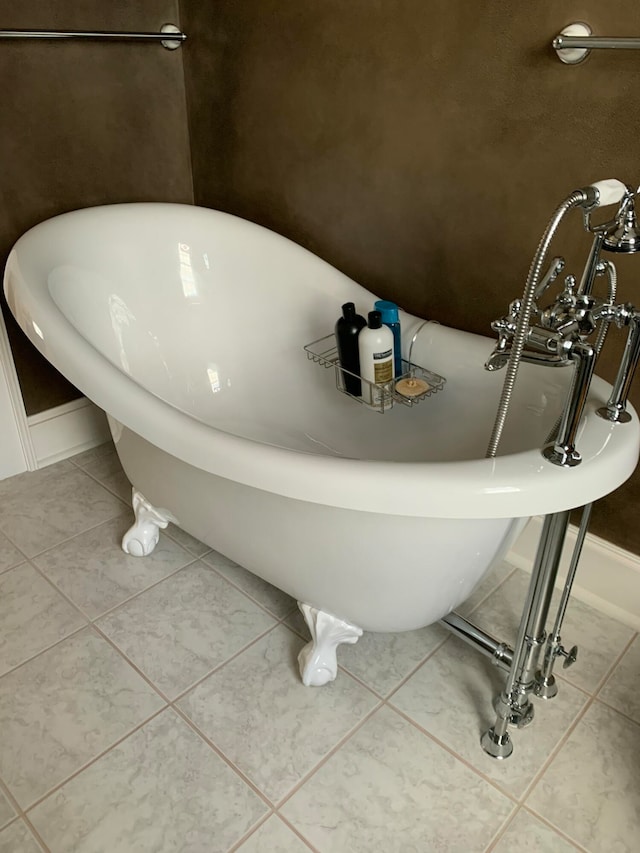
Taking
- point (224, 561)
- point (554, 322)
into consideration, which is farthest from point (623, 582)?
point (224, 561)

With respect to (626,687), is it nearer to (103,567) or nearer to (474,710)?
(474,710)

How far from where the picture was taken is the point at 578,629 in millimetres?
1525

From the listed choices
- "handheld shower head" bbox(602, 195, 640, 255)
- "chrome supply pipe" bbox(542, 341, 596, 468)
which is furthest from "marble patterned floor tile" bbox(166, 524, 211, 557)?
"handheld shower head" bbox(602, 195, 640, 255)

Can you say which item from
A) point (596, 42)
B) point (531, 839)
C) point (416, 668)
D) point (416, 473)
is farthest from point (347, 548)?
point (596, 42)

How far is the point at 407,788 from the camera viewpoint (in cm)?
120

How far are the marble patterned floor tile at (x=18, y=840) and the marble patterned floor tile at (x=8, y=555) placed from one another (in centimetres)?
68

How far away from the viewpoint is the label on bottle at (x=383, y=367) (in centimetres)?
147

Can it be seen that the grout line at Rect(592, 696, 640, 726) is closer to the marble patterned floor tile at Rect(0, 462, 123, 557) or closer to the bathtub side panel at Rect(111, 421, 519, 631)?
the bathtub side panel at Rect(111, 421, 519, 631)

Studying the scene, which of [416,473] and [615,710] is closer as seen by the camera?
[416,473]

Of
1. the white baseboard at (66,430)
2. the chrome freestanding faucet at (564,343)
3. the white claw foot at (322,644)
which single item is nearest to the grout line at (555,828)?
the chrome freestanding faucet at (564,343)

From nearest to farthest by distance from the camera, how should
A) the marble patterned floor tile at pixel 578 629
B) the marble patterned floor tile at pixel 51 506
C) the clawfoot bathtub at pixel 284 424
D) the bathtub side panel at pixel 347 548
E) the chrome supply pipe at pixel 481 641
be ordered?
the clawfoot bathtub at pixel 284 424, the bathtub side panel at pixel 347 548, the chrome supply pipe at pixel 481 641, the marble patterned floor tile at pixel 578 629, the marble patterned floor tile at pixel 51 506

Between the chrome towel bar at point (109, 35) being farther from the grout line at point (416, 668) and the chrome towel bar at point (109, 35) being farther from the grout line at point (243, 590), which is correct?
the grout line at point (416, 668)

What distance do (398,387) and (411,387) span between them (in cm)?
3

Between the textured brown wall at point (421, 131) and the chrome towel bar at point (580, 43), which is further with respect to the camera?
the textured brown wall at point (421, 131)
